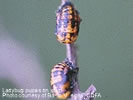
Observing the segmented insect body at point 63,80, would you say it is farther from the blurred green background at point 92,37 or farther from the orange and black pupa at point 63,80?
the blurred green background at point 92,37

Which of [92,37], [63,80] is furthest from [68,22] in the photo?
[92,37]

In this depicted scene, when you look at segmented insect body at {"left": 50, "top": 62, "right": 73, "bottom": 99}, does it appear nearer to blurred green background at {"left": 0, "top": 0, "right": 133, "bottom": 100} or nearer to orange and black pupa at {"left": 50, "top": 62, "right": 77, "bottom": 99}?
orange and black pupa at {"left": 50, "top": 62, "right": 77, "bottom": 99}

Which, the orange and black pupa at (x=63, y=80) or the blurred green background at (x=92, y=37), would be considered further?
the blurred green background at (x=92, y=37)

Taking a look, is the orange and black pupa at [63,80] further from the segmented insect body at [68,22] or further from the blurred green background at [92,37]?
the blurred green background at [92,37]

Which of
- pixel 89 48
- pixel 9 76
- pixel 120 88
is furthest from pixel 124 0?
pixel 9 76

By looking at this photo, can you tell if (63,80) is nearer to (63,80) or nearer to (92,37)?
(63,80)

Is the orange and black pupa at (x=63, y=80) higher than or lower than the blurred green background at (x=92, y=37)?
lower

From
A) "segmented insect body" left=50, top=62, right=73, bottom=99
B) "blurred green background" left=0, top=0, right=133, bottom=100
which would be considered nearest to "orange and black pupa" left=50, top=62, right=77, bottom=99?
"segmented insect body" left=50, top=62, right=73, bottom=99

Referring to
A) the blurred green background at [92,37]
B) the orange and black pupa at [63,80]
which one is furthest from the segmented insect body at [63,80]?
the blurred green background at [92,37]
